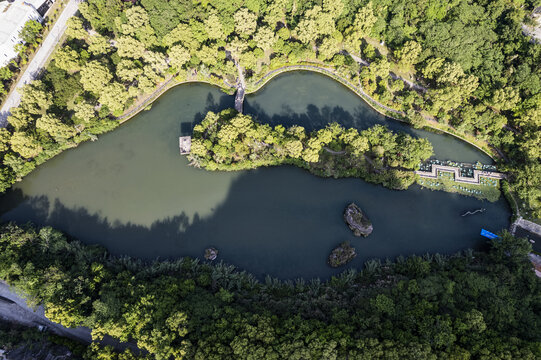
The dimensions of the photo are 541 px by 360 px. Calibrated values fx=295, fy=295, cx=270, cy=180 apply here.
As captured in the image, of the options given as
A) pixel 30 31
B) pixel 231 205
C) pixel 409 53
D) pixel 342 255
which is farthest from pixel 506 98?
pixel 30 31

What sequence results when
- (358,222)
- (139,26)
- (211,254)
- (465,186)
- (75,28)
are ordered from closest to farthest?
(211,254) → (358,222) → (465,186) → (139,26) → (75,28)

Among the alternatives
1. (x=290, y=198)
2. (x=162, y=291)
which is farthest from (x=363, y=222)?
(x=162, y=291)

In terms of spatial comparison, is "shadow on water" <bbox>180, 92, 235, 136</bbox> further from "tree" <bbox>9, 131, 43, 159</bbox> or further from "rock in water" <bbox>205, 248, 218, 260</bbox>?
"tree" <bbox>9, 131, 43, 159</bbox>

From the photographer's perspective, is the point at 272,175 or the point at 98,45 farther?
the point at 98,45

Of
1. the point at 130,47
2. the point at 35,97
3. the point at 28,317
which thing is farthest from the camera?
the point at 130,47

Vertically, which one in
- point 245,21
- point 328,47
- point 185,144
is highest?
point 328,47

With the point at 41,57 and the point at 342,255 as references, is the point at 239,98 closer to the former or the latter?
the point at 342,255

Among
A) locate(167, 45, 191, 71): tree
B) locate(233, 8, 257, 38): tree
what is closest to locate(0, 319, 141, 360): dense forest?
locate(167, 45, 191, 71): tree
